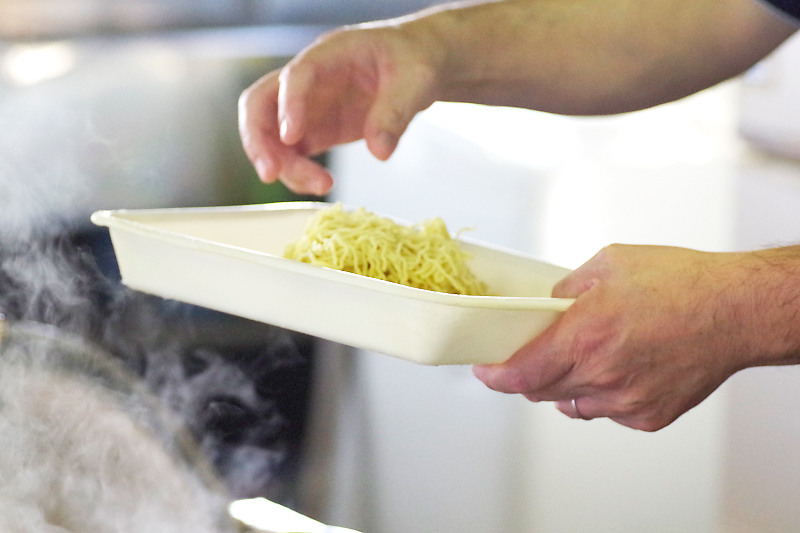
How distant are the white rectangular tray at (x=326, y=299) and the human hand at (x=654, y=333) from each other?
0.12 feet

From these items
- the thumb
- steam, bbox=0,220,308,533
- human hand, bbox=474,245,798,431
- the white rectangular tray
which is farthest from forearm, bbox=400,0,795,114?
steam, bbox=0,220,308,533

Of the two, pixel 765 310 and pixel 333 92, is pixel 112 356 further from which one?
pixel 765 310

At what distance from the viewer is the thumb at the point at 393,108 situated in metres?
1.06

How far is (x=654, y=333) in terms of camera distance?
86 centimetres

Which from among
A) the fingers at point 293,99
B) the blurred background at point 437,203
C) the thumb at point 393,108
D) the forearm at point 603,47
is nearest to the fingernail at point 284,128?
the fingers at point 293,99

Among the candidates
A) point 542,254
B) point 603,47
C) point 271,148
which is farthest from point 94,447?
point 542,254

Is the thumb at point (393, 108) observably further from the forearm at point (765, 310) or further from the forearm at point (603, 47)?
the forearm at point (765, 310)

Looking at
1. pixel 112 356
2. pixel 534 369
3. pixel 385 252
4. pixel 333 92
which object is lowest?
pixel 112 356

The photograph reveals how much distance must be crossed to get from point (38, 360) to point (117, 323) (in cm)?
179

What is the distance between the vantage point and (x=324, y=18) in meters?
3.46

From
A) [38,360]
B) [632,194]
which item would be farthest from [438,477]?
[632,194]

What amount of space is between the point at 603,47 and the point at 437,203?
1.40 metres

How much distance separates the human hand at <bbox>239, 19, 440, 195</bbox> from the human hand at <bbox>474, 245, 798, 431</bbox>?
0.39 m

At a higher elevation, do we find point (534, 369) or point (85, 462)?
point (534, 369)
